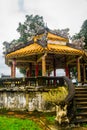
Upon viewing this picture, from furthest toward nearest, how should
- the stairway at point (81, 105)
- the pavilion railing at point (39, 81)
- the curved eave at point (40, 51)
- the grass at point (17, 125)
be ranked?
1. the curved eave at point (40, 51)
2. the pavilion railing at point (39, 81)
3. the stairway at point (81, 105)
4. the grass at point (17, 125)

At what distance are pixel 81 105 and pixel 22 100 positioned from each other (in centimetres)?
347

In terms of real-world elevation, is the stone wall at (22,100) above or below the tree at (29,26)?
below

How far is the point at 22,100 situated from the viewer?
14.7 m

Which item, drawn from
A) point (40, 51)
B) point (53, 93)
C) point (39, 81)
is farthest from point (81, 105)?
point (40, 51)

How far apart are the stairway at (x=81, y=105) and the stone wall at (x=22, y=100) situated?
185 centimetres

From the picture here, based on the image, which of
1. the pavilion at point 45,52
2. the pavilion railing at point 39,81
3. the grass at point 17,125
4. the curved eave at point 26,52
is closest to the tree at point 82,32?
the pavilion at point 45,52

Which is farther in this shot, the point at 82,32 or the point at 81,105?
the point at 82,32

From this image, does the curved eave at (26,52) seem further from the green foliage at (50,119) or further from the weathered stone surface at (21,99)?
the green foliage at (50,119)

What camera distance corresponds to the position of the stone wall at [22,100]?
14.4 m

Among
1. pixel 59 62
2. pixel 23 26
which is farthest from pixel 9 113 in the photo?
pixel 23 26

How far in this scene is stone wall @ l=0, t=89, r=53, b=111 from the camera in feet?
47.2

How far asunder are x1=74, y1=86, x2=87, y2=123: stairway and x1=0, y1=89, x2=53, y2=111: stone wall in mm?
1847

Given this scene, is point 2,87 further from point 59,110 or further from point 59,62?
point 59,62

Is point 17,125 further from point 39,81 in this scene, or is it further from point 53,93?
point 39,81
